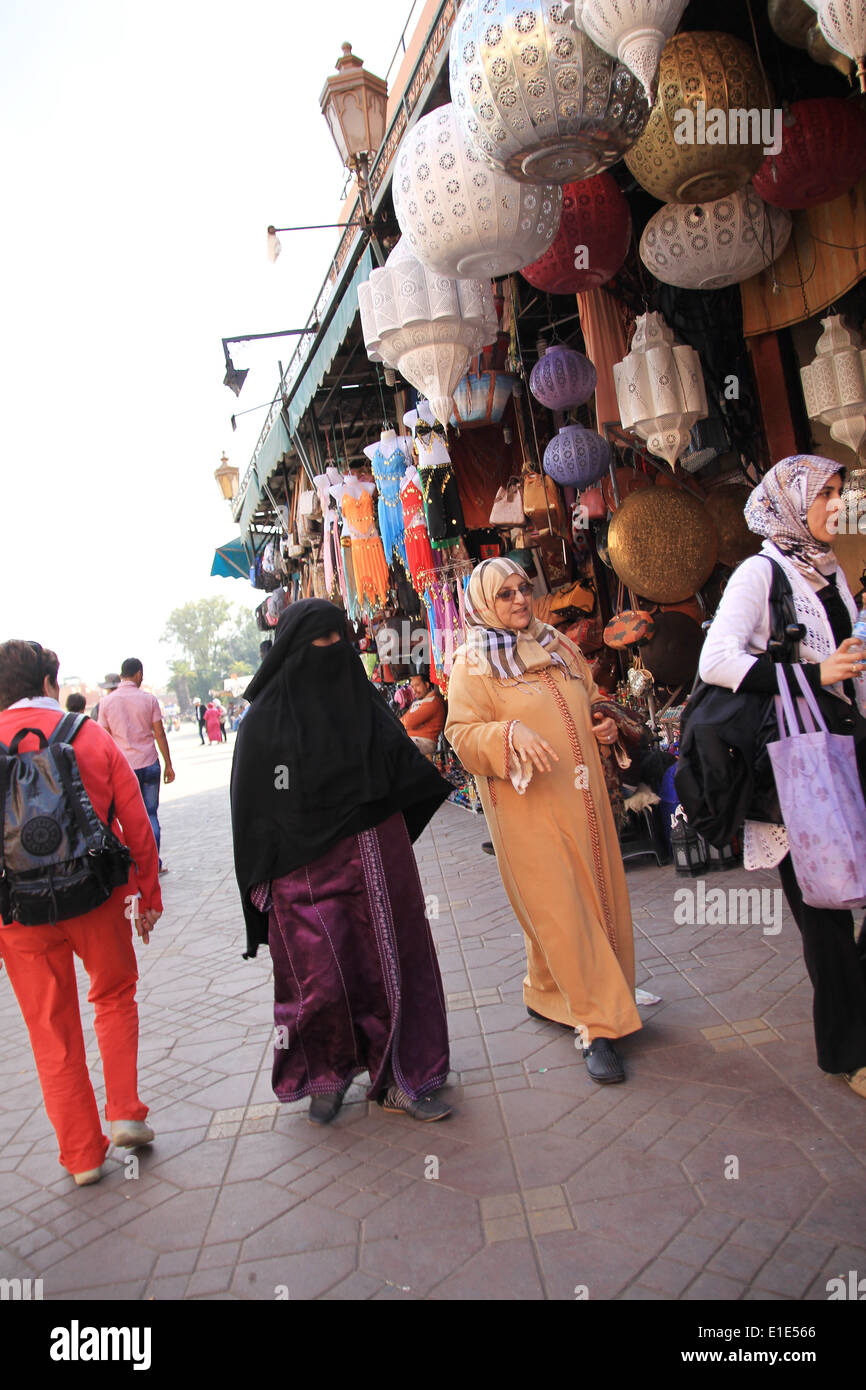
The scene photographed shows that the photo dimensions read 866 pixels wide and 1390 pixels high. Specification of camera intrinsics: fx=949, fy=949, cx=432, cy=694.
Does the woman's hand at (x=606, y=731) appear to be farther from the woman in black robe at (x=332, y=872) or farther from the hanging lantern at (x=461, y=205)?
the hanging lantern at (x=461, y=205)

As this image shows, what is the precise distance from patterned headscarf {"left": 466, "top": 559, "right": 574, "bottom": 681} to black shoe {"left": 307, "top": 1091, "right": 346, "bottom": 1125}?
4.95ft

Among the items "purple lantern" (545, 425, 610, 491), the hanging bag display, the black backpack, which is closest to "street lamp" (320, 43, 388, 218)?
"purple lantern" (545, 425, 610, 491)

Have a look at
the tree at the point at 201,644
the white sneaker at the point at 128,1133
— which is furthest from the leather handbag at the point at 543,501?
the tree at the point at 201,644

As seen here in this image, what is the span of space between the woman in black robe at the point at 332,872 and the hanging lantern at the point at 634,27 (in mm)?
1745

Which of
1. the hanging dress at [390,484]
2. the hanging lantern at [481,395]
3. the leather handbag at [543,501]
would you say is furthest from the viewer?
the hanging dress at [390,484]

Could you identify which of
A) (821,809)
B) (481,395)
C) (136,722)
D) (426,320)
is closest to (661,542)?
(481,395)

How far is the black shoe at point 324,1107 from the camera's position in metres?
3.12

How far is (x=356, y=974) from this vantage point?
3129 mm

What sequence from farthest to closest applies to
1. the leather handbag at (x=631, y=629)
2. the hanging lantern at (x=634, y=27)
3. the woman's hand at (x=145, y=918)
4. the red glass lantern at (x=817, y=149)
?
the leather handbag at (x=631, y=629), the red glass lantern at (x=817, y=149), the woman's hand at (x=145, y=918), the hanging lantern at (x=634, y=27)

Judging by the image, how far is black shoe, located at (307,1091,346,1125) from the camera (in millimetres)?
3115

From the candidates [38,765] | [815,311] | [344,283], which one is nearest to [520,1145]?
[38,765]

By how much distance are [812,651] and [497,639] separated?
1.06 m

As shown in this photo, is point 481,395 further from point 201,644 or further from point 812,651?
point 201,644
